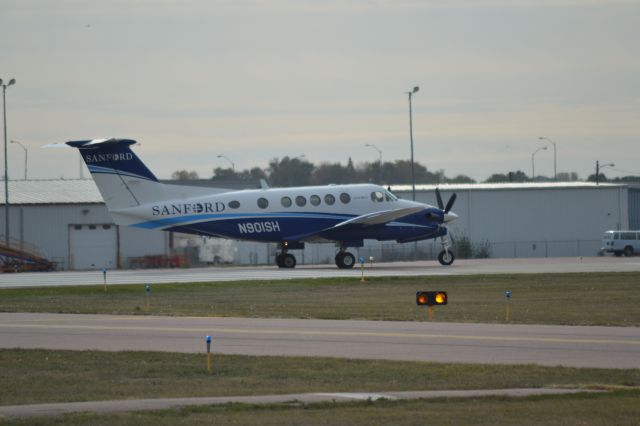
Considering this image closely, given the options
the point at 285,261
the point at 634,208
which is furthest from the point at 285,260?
the point at 634,208

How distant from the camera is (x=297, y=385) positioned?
17.2 metres

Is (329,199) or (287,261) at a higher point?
(329,199)

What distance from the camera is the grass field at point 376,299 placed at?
2881cm

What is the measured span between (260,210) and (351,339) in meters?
30.2

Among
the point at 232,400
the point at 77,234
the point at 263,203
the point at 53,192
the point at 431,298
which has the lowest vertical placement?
the point at 232,400

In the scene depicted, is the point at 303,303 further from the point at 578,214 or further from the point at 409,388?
the point at 578,214

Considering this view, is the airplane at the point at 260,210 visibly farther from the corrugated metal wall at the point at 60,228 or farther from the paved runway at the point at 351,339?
the paved runway at the point at 351,339

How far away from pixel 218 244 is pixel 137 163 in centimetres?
3028

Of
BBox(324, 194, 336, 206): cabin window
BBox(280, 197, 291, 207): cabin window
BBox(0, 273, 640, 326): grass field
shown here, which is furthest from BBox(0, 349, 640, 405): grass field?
BBox(324, 194, 336, 206): cabin window

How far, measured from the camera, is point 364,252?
259ft

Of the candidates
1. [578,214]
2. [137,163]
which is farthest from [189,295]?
[578,214]

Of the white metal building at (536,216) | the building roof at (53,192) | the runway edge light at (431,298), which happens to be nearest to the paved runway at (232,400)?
the runway edge light at (431,298)

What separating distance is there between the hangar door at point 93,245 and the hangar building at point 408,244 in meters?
0.06

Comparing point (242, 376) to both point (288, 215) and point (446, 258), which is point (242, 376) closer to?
point (288, 215)
